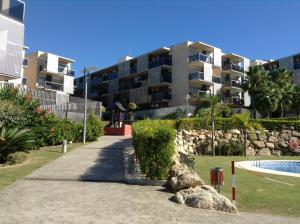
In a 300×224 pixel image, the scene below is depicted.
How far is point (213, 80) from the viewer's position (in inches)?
2036

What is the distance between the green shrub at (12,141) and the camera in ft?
47.6

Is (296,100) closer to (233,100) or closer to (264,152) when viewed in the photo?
(233,100)

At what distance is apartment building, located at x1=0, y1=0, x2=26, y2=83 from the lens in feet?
93.2

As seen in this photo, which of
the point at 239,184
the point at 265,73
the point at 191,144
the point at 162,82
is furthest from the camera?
the point at 162,82

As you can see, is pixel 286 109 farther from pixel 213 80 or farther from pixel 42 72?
pixel 42 72

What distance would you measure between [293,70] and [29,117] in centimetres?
4457

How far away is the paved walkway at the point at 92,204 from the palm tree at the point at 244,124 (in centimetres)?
1724

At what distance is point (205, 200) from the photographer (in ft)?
26.7

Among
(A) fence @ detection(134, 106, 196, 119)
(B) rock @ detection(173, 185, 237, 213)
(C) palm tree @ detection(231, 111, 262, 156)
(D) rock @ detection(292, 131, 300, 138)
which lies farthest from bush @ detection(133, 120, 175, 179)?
(A) fence @ detection(134, 106, 196, 119)

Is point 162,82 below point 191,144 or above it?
above

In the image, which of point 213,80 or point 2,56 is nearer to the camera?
point 2,56

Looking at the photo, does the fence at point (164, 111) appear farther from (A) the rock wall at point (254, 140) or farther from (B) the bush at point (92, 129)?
(B) the bush at point (92, 129)

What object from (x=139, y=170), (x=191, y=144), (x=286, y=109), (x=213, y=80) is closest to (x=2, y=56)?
(x=191, y=144)

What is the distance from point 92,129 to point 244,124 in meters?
12.0
